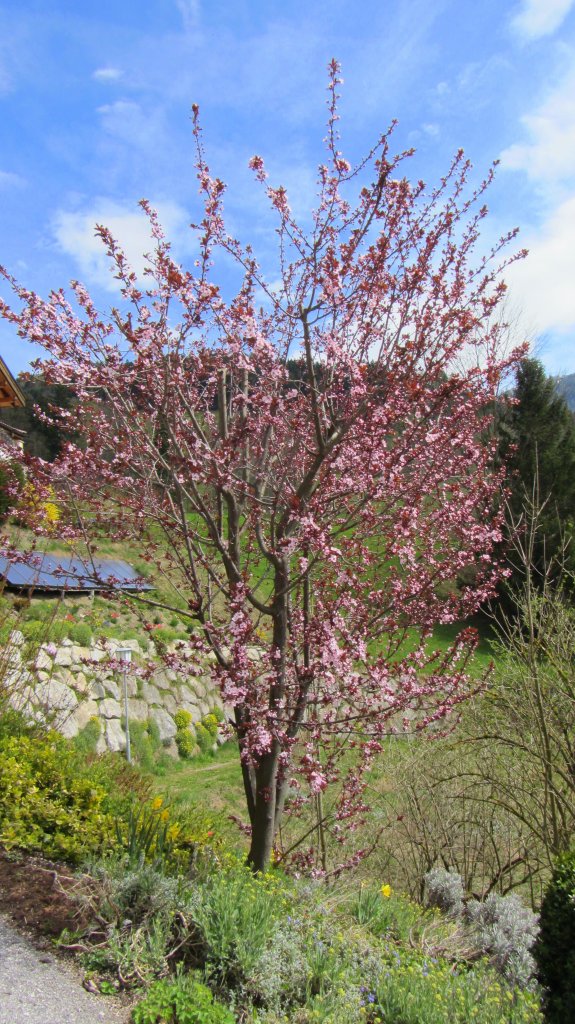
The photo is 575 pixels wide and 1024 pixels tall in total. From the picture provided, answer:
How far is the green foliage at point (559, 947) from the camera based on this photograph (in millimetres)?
3094

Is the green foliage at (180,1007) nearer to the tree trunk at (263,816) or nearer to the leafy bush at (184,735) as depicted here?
the tree trunk at (263,816)

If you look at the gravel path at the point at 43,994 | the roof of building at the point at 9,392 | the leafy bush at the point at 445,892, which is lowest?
the leafy bush at the point at 445,892

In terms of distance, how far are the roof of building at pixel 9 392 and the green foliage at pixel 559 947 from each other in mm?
16787

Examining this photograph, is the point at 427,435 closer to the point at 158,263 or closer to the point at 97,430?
the point at 158,263

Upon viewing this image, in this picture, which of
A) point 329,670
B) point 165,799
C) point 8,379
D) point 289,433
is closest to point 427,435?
point 289,433

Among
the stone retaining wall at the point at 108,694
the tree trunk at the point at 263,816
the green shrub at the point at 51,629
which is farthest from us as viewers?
the stone retaining wall at the point at 108,694

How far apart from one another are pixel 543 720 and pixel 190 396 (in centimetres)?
376

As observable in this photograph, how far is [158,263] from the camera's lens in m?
4.28

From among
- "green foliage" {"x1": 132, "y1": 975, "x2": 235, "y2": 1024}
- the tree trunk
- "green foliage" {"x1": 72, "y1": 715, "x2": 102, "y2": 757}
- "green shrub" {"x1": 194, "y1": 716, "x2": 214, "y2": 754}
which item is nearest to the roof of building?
"green shrub" {"x1": 194, "y1": 716, "x2": 214, "y2": 754}

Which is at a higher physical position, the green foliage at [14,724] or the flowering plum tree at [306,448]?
the flowering plum tree at [306,448]

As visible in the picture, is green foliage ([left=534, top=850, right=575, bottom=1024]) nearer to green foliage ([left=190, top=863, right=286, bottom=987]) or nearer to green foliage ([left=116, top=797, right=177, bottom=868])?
green foliage ([left=190, top=863, right=286, bottom=987])

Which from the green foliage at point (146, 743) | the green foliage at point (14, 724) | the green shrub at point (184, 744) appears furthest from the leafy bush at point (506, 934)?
the green shrub at point (184, 744)

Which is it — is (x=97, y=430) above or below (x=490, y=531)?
above

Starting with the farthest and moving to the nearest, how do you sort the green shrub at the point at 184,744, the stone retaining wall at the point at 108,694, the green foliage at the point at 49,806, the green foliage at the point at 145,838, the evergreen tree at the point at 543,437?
the evergreen tree at the point at 543,437 < the green shrub at the point at 184,744 < the stone retaining wall at the point at 108,694 < the green foliage at the point at 49,806 < the green foliage at the point at 145,838
